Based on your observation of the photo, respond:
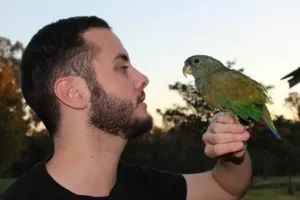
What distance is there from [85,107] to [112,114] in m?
0.10

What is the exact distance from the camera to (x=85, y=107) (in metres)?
2.18

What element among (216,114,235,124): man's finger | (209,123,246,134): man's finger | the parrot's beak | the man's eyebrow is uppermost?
the man's eyebrow

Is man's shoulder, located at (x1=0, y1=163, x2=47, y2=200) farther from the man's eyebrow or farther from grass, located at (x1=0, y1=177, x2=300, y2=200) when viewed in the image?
grass, located at (x1=0, y1=177, x2=300, y2=200)

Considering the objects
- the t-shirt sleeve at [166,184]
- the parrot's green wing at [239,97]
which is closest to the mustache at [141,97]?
the parrot's green wing at [239,97]

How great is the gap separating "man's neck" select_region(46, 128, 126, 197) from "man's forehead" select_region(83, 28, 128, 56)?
31 centimetres

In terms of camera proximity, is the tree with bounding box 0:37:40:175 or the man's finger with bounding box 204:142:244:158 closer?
the man's finger with bounding box 204:142:244:158

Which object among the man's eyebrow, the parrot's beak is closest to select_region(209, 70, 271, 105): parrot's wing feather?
the parrot's beak

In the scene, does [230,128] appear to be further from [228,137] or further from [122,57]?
[122,57]

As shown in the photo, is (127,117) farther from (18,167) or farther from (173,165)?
(18,167)

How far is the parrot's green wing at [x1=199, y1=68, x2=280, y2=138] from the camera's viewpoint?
2002 mm

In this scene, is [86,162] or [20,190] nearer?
[20,190]

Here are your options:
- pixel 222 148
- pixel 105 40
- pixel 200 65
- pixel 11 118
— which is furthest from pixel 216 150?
pixel 11 118

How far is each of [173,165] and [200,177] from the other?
19.1 meters

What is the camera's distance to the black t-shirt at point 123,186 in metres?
2.05
